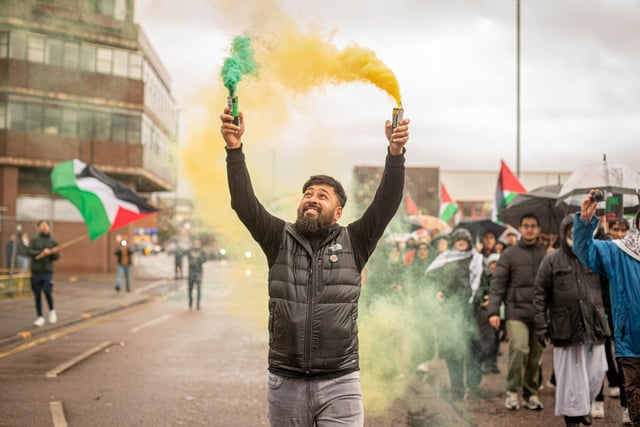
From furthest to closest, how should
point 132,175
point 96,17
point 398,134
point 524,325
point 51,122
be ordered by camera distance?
point 132,175 → point 51,122 → point 96,17 → point 524,325 → point 398,134

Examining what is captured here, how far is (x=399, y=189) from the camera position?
11.6 feet

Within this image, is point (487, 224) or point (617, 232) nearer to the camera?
point (617, 232)

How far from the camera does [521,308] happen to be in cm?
689

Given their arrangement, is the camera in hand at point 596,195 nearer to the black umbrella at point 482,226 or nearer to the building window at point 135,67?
the black umbrella at point 482,226

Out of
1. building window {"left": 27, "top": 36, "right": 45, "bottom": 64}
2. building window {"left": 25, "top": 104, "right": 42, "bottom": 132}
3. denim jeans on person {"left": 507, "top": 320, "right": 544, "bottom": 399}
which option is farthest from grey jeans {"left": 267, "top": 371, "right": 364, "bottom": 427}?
building window {"left": 25, "top": 104, "right": 42, "bottom": 132}

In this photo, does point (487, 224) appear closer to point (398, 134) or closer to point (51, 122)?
point (398, 134)

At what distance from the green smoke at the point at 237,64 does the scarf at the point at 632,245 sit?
268 cm

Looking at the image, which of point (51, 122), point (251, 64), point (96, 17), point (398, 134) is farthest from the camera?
point (51, 122)

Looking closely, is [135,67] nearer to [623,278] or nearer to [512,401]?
[512,401]

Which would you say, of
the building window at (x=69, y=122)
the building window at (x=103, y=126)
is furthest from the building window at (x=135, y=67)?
the building window at (x=69, y=122)

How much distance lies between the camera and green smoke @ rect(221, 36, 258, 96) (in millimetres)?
3305

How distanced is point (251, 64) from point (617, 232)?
519cm

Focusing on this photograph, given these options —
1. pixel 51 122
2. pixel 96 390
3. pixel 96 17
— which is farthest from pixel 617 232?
pixel 51 122

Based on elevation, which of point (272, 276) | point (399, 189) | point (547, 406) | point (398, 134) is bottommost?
point (547, 406)
